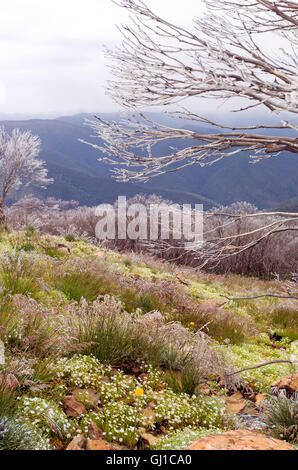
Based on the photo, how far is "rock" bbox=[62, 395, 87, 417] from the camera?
254 cm

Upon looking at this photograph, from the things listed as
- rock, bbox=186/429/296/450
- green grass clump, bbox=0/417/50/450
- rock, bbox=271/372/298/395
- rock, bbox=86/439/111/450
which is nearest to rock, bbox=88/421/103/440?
rock, bbox=86/439/111/450

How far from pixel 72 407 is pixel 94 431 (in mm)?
259

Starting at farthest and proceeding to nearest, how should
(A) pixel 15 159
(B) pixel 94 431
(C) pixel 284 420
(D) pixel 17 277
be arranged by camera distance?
(A) pixel 15 159 < (D) pixel 17 277 < (C) pixel 284 420 < (B) pixel 94 431

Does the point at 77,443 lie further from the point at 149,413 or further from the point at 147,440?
the point at 149,413

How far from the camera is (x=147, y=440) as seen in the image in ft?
8.13

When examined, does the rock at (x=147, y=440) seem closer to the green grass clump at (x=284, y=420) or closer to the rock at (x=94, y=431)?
the rock at (x=94, y=431)

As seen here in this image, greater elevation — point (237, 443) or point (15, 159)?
point (15, 159)

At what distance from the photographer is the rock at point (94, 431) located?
237 centimetres

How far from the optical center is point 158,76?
13.4 feet

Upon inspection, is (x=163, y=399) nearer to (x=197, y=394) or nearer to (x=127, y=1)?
(x=197, y=394)

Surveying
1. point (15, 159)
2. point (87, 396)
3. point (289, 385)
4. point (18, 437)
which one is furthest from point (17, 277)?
point (15, 159)

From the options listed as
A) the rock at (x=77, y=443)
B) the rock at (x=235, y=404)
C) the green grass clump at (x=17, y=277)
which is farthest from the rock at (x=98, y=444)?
the green grass clump at (x=17, y=277)

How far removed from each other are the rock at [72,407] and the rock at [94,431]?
0.44 feet

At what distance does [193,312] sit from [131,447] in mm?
4274
